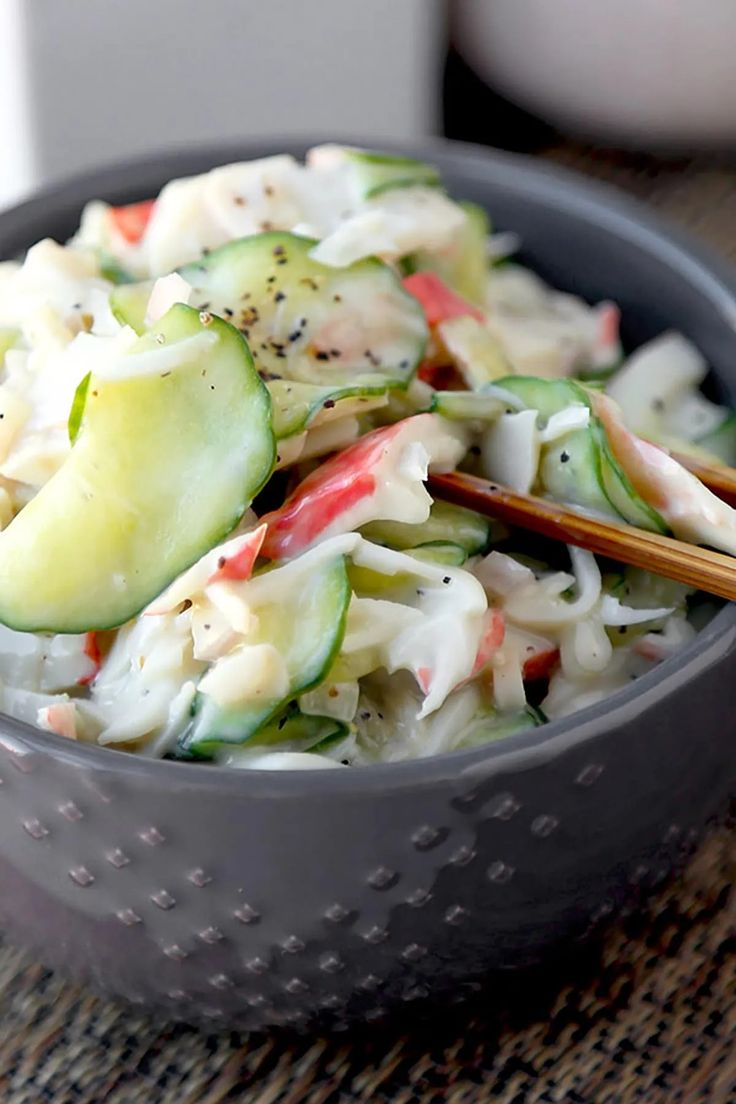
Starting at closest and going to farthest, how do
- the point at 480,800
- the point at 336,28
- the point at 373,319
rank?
the point at 480,800
the point at 373,319
the point at 336,28

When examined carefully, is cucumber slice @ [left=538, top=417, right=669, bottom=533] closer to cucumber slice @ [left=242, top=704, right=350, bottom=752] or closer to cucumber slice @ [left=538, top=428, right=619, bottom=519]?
cucumber slice @ [left=538, top=428, right=619, bottom=519]

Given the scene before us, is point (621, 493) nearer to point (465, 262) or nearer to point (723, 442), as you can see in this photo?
point (723, 442)

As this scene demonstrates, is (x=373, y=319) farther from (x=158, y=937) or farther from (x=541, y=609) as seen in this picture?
(x=158, y=937)

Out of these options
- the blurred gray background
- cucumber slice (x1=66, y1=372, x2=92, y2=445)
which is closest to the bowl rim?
cucumber slice (x1=66, y1=372, x2=92, y2=445)

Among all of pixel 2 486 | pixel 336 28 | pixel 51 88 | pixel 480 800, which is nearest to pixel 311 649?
pixel 480 800

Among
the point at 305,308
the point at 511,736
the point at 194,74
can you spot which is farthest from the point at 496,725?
the point at 194,74

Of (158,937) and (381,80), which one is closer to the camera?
(158,937)
